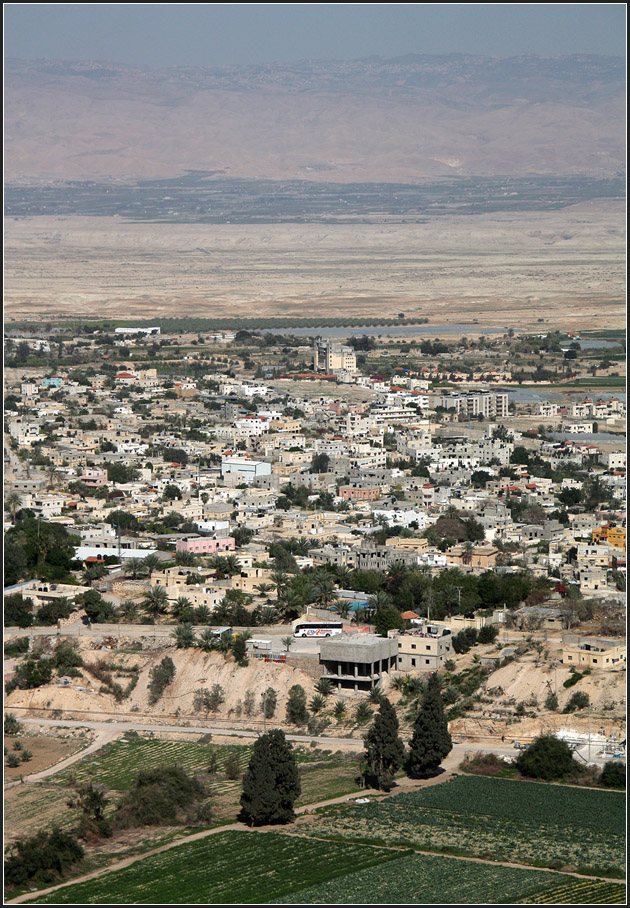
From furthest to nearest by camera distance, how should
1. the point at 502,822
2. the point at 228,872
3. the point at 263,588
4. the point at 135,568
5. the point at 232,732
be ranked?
the point at 135,568, the point at 263,588, the point at 232,732, the point at 502,822, the point at 228,872

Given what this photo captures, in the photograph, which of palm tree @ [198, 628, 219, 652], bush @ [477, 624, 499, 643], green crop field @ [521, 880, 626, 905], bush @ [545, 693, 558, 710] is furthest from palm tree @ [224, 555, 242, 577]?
green crop field @ [521, 880, 626, 905]

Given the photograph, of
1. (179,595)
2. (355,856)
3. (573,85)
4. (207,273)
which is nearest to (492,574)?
(179,595)

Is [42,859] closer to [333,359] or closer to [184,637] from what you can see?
[184,637]

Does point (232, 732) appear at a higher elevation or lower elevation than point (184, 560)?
lower

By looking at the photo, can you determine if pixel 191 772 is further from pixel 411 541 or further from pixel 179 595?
pixel 411 541

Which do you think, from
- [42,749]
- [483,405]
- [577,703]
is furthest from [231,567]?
[483,405]

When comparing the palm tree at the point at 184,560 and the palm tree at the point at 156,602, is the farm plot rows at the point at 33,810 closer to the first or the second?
the palm tree at the point at 156,602

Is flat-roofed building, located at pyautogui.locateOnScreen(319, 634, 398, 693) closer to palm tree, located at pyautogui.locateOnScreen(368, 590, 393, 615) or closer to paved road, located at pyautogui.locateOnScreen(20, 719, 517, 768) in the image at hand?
paved road, located at pyautogui.locateOnScreen(20, 719, 517, 768)

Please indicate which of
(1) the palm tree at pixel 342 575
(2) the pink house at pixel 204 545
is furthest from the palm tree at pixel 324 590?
(2) the pink house at pixel 204 545
